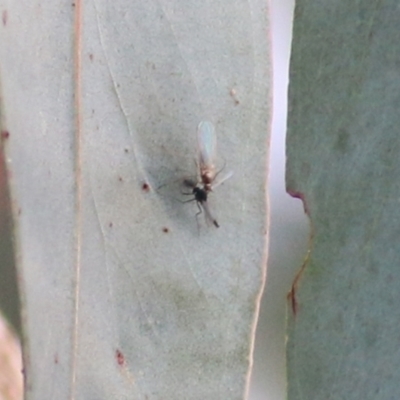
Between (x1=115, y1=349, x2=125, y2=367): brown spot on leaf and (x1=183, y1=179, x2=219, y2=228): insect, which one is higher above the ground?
(x1=183, y1=179, x2=219, y2=228): insect

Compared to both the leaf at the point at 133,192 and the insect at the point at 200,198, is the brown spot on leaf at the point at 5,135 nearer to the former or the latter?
the leaf at the point at 133,192

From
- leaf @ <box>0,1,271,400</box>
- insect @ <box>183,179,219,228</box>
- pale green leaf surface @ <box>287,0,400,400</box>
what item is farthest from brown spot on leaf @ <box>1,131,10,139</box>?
pale green leaf surface @ <box>287,0,400,400</box>

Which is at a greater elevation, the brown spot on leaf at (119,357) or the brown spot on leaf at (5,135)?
the brown spot on leaf at (5,135)

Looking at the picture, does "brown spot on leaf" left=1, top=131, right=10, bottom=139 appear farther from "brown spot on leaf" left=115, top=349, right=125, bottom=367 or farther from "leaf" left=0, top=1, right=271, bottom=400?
"brown spot on leaf" left=115, top=349, right=125, bottom=367

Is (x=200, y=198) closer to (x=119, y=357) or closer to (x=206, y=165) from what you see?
(x=206, y=165)

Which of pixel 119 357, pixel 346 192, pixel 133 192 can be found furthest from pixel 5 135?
pixel 346 192

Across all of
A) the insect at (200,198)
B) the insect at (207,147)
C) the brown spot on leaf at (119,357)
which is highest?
the insect at (207,147)

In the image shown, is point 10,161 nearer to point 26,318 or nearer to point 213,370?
point 26,318

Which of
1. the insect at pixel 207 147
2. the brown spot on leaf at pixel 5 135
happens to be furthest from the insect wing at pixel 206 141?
the brown spot on leaf at pixel 5 135

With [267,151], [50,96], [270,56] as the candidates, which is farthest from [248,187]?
[50,96]
